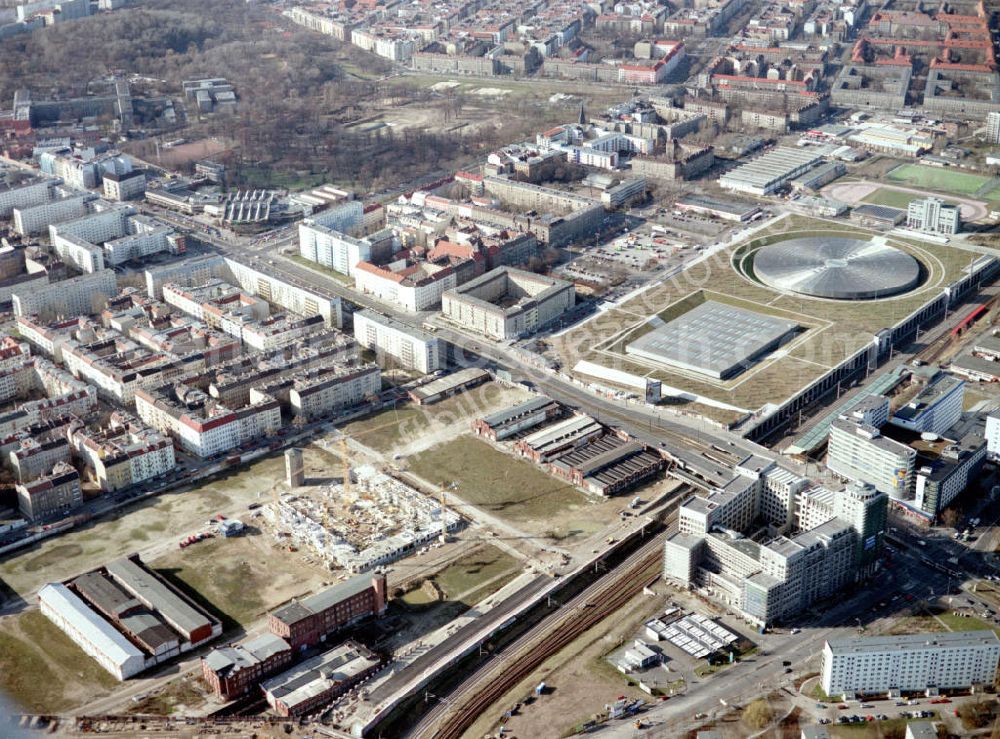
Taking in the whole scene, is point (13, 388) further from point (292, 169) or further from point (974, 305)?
point (974, 305)

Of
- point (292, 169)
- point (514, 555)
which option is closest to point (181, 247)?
point (292, 169)

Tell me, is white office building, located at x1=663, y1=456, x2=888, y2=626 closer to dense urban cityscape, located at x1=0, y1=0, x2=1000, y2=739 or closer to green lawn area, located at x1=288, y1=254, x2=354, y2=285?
dense urban cityscape, located at x1=0, y1=0, x2=1000, y2=739

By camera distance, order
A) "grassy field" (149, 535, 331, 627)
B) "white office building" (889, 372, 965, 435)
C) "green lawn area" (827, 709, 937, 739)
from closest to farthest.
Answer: "green lawn area" (827, 709, 937, 739) → "grassy field" (149, 535, 331, 627) → "white office building" (889, 372, 965, 435)

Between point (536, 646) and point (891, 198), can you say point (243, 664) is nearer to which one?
point (536, 646)

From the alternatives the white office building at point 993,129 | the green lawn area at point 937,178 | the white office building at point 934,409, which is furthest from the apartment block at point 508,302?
the white office building at point 993,129

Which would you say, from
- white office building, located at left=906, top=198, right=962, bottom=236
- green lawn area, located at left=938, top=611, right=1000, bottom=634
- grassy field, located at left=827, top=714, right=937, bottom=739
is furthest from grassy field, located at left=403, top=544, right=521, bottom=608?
white office building, located at left=906, top=198, right=962, bottom=236
